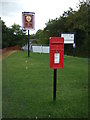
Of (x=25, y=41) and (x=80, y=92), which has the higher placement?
(x=25, y=41)

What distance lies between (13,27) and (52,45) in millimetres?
52194

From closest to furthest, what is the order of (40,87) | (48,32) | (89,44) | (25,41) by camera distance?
(40,87) < (89,44) < (48,32) < (25,41)

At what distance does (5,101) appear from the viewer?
4762 mm

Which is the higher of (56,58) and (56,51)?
(56,51)

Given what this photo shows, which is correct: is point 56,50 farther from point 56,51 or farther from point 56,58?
point 56,58

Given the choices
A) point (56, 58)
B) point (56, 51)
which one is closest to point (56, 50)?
point (56, 51)

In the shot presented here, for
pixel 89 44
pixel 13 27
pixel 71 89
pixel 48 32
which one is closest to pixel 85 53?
pixel 89 44

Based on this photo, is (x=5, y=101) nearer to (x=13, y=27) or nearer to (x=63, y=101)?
(x=63, y=101)

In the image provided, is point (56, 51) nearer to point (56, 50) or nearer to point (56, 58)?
point (56, 50)

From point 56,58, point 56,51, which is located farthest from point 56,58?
point 56,51

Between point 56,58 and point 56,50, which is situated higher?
point 56,50

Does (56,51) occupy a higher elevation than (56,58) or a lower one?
higher


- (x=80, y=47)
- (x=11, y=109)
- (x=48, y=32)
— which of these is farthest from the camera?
(x=48, y=32)

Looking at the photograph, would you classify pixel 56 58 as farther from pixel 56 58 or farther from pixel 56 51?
pixel 56 51
